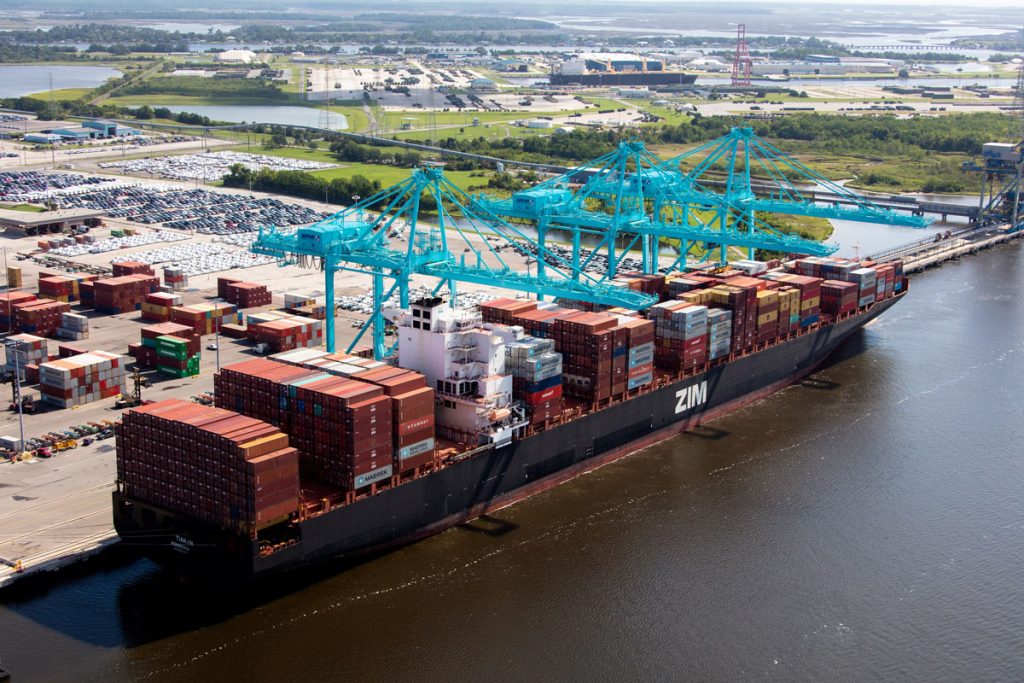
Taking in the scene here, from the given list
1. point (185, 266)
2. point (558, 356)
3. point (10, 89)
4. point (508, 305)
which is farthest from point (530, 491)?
point (10, 89)

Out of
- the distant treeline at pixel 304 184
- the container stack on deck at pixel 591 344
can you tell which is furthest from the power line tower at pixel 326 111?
the container stack on deck at pixel 591 344

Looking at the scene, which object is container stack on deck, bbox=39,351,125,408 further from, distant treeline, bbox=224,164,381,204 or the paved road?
distant treeline, bbox=224,164,381,204

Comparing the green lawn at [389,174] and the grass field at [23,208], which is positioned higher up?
the green lawn at [389,174]

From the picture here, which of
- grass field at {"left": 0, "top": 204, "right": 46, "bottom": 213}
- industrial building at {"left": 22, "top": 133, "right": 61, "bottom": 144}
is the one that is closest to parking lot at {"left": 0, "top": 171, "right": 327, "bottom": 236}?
grass field at {"left": 0, "top": 204, "right": 46, "bottom": 213}

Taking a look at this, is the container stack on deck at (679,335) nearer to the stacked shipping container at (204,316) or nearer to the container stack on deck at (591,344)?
the container stack on deck at (591,344)

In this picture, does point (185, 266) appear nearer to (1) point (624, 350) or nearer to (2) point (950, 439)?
(1) point (624, 350)

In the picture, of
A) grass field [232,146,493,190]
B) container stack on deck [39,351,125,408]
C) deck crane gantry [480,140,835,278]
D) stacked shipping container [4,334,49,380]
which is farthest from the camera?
grass field [232,146,493,190]
